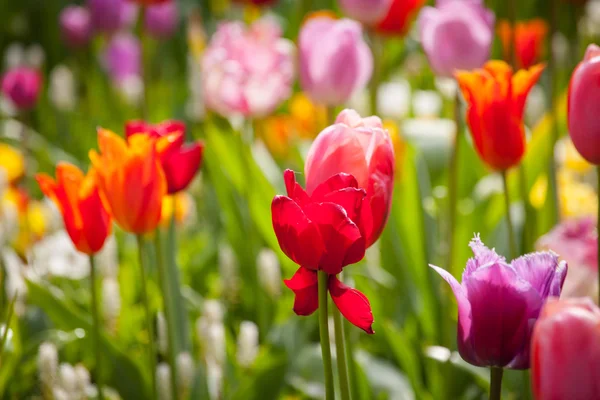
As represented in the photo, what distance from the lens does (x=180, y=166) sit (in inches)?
36.2

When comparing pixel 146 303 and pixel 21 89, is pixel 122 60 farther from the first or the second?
pixel 146 303

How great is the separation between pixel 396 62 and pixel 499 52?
56 cm

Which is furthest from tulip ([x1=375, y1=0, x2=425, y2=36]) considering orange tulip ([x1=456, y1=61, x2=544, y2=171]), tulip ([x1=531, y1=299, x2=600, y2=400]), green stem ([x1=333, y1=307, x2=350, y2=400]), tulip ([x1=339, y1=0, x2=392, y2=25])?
tulip ([x1=531, y1=299, x2=600, y2=400])

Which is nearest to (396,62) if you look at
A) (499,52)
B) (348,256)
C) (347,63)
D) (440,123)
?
(499,52)

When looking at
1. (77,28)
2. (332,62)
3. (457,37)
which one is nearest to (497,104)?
(457,37)

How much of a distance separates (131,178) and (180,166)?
0.08m

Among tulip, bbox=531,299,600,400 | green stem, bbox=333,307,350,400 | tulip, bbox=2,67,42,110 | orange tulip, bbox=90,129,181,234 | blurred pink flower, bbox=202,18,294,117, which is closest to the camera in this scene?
tulip, bbox=531,299,600,400

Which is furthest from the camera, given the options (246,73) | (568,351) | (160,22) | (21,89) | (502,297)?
(160,22)

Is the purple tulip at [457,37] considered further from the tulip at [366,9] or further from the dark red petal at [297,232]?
the dark red petal at [297,232]

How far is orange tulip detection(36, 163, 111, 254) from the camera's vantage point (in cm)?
88

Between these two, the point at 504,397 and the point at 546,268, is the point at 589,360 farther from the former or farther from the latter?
the point at 504,397

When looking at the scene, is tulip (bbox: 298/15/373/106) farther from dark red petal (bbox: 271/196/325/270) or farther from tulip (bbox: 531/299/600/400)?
tulip (bbox: 531/299/600/400)

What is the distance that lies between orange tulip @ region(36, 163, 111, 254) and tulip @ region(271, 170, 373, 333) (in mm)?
294

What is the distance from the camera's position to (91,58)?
3.26 metres
